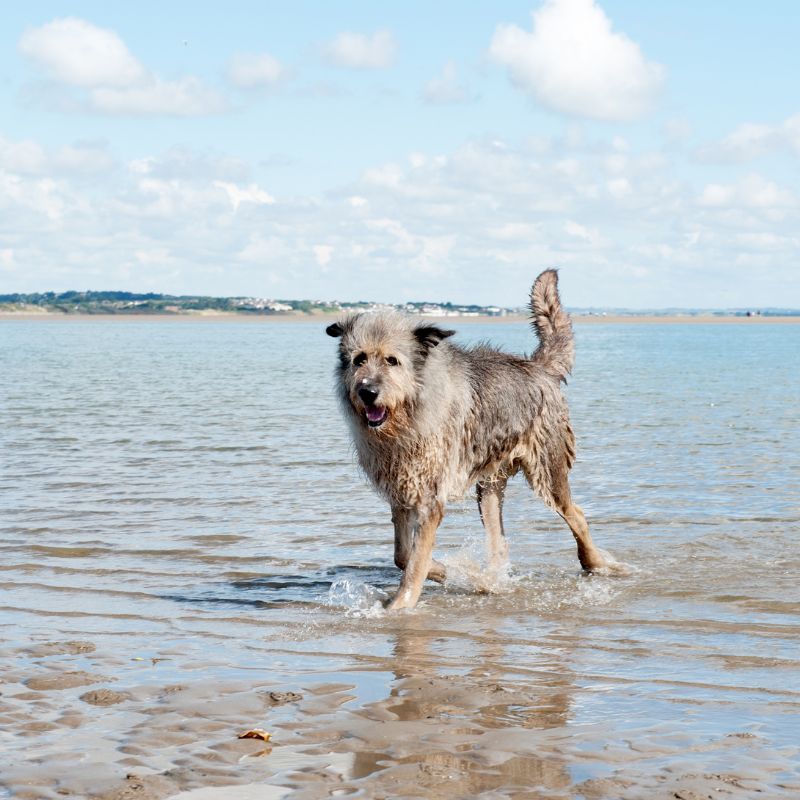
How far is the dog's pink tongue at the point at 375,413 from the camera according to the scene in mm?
8336

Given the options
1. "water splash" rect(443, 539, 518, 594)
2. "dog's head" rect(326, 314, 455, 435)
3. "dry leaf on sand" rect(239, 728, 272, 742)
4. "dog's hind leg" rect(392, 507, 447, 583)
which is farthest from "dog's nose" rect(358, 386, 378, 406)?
"dry leaf on sand" rect(239, 728, 272, 742)

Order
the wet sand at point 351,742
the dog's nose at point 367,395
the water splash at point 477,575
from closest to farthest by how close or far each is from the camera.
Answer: the wet sand at point 351,742 < the dog's nose at point 367,395 < the water splash at point 477,575

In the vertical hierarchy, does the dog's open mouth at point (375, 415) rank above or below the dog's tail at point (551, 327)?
below

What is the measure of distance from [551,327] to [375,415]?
3.00 meters

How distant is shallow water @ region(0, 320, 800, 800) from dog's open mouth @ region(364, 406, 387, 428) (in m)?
1.50

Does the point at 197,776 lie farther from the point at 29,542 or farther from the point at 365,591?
the point at 29,542

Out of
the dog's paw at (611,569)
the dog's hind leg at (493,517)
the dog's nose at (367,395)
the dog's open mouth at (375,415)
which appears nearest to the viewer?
the dog's nose at (367,395)

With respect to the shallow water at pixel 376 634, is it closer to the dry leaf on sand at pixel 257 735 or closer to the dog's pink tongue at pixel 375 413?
the dry leaf on sand at pixel 257 735

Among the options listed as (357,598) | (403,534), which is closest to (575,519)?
(403,534)

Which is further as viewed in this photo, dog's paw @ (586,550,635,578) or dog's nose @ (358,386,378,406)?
dog's paw @ (586,550,635,578)

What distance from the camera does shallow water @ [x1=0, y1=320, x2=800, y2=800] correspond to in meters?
5.07

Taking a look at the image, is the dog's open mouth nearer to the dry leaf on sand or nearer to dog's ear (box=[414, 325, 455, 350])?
dog's ear (box=[414, 325, 455, 350])

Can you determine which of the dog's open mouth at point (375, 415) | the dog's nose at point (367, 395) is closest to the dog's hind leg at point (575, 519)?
the dog's open mouth at point (375, 415)

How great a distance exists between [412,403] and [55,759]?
419cm
